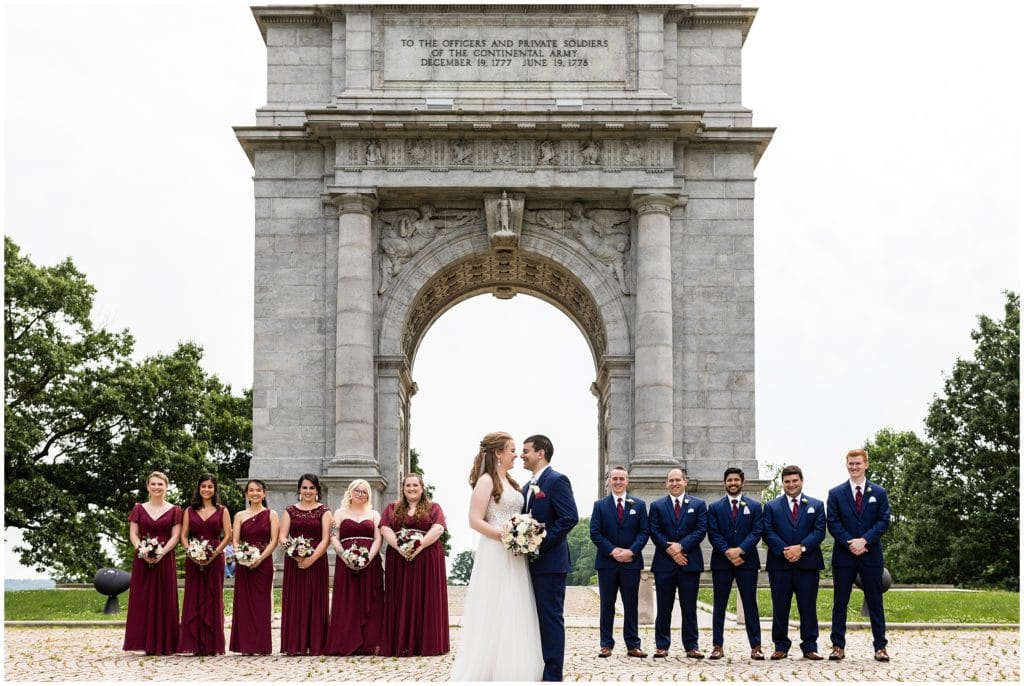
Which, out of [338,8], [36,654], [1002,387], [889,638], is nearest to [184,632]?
A: [36,654]

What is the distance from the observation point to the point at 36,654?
1883 cm

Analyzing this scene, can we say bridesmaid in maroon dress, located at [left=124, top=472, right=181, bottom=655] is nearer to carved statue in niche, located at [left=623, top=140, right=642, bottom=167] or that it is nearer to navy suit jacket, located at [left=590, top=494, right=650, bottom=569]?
navy suit jacket, located at [left=590, top=494, right=650, bottom=569]

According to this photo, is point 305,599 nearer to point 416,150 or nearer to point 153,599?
point 153,599

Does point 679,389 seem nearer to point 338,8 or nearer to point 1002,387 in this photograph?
point 338,8

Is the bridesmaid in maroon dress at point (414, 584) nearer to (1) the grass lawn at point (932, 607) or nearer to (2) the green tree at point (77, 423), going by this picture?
(1) the grass lawn at point (932, 607)

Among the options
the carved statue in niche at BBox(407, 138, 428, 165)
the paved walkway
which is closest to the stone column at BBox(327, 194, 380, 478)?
the carved statue in niche at BBox(407, 138, 428, 165)

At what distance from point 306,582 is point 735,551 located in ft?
16.9

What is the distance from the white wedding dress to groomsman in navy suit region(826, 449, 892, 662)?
477cm

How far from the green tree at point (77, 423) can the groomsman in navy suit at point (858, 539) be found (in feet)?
93.5

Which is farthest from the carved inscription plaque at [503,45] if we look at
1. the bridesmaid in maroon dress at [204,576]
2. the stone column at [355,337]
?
the bridesmaid in maroon dress at [204,576]

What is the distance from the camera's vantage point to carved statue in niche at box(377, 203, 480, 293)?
33.2 m

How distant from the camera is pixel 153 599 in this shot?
725 inches

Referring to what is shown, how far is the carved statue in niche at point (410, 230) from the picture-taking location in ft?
109

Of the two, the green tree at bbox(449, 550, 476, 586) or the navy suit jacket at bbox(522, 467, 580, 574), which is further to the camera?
the green tree at bbox(449, 550, 476, 586)
